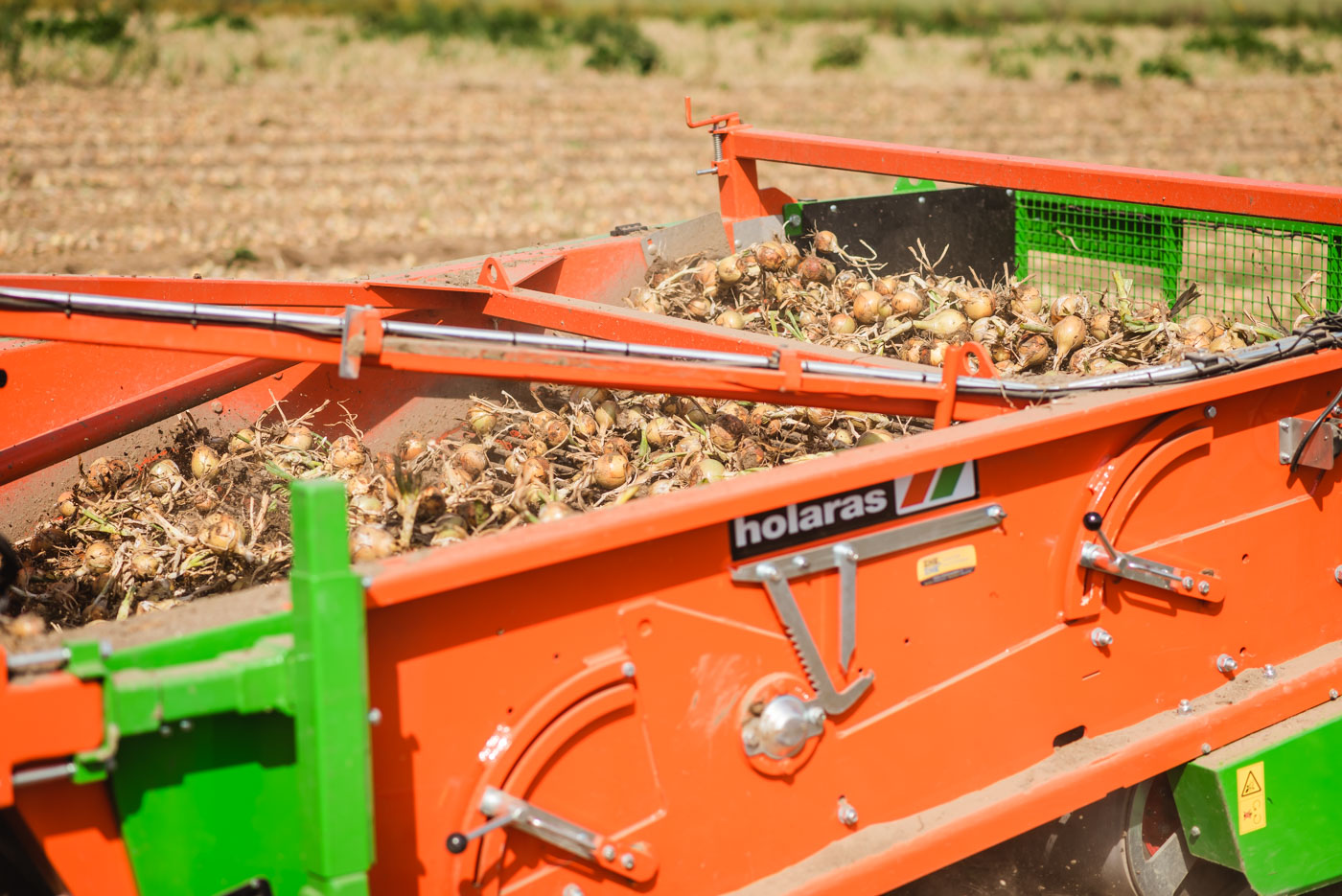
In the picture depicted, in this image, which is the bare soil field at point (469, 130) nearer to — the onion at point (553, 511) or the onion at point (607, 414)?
the onion at point (607, 414)

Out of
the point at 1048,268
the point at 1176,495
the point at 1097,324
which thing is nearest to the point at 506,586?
the point at 1176,495

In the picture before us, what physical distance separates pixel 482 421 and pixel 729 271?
3.63 ft

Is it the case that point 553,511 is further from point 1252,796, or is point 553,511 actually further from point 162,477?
point 1252,796

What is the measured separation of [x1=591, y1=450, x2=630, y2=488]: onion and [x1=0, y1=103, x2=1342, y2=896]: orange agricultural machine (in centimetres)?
33

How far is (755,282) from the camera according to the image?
13.5 ft

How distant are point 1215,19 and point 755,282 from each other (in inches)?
1243

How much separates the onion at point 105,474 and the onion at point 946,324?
2509 mm

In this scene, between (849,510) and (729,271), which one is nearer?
(849,510)

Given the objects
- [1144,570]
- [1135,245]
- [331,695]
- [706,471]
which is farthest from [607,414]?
[1135,245]

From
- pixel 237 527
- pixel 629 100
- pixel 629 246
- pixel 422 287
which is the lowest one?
pixel 237 527

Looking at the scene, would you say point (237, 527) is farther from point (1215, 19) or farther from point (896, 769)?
point (1215, 19)

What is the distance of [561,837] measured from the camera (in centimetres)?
199

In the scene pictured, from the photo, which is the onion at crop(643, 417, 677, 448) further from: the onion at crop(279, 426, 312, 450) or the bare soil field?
the bare soil field

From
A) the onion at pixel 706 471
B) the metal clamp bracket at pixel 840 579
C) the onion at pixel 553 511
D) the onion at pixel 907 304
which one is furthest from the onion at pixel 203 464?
the onion at pixel 907 304
